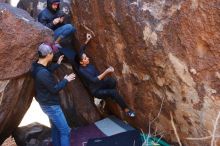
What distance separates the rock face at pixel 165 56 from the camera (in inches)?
195

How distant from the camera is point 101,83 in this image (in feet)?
20.4

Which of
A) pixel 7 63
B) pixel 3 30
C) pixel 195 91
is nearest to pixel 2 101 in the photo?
pixel 7 63

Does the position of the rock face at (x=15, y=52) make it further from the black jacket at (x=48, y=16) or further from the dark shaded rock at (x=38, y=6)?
the dark shaded rock at (x=38, y=6)

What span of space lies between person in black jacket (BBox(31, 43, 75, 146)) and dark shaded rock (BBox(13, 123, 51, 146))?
50.6 inches

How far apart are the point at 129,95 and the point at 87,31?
1274mm

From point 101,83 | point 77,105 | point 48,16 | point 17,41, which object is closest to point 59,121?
point 101,83

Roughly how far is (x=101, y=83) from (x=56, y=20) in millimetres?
1243

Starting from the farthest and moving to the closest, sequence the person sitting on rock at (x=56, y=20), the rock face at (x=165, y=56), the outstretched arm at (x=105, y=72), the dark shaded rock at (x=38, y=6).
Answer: the dark shaded rock at (x=38, y=6) → the person sitting on rock at (x=56, y=20) → the outstretched arm at (x=105, y=72) → the rock face at (x=165, y=56)

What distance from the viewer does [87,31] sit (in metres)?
6.65

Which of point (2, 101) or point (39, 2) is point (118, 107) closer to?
point (2, 101)

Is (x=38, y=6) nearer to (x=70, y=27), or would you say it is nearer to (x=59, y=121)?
(x=70, y=27)

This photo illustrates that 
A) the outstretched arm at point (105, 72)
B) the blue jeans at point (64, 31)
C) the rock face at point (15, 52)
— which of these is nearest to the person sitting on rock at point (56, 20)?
the blue jeans at point (64, 31)

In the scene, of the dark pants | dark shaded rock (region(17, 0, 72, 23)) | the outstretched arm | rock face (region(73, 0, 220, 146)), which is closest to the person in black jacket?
the outstretched arm

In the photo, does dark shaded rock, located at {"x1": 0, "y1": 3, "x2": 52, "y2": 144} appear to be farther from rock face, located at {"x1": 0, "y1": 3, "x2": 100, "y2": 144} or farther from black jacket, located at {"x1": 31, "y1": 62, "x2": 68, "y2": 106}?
black jacket, located at {"x1": 31, "y1": 62, "x2": 68, "y2": 106}
